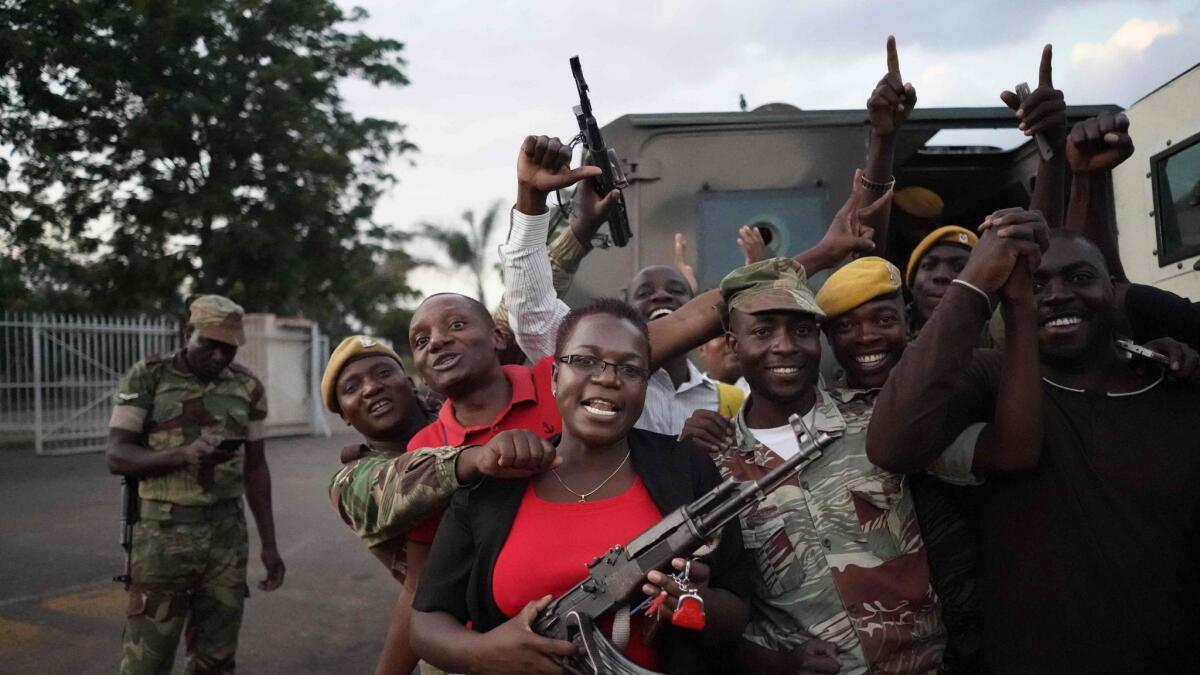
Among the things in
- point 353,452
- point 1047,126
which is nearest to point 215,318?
point 353,452

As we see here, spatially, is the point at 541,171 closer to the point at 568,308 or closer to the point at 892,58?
the point at 568,308

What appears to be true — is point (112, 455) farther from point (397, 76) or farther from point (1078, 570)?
point (397, 76)

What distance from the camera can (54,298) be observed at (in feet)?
60.9

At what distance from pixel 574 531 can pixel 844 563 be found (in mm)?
603

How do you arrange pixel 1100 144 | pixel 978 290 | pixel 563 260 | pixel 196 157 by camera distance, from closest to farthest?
pixel 978 290, pixel 1100 144, pixel 563 260, pixel 196 157

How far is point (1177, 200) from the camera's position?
132 inches

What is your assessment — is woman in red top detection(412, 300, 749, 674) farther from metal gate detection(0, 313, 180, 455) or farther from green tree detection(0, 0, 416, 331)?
green tree detection(0, 0, 416, 331)

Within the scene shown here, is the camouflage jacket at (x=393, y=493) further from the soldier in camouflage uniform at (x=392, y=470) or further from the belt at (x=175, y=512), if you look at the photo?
the belt at (x=175, y=512)

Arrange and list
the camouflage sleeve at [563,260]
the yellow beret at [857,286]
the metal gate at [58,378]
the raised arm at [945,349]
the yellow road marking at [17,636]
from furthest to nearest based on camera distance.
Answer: the metal gate at [58,378]
the yellow road marking at [17,636]
the camouflage sleeve at [563,260]
the yellow beret at [857,286]
the raised arm at [945,349]

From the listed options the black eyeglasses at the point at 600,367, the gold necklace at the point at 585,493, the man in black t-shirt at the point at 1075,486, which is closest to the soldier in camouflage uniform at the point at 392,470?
the gold necklace at the point at 585,493

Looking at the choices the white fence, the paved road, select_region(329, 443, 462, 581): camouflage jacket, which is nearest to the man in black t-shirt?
select_region(329, 443, 462, 581): camouflage jacket

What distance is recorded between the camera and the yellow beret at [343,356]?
8.86ft

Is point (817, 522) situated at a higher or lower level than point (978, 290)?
lower

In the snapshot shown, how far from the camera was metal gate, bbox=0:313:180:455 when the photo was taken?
1205 cm
